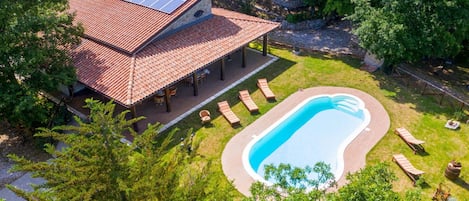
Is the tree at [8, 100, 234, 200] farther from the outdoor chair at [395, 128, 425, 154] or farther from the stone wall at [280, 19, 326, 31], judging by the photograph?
the stone wall at [280, 19, 326, 31]

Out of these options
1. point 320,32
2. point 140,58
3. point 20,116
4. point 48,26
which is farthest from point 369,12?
point 20,116

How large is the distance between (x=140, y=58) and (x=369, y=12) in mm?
16798

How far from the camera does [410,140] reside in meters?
24.4

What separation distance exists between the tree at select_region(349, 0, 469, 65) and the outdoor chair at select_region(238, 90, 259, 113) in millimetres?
9508

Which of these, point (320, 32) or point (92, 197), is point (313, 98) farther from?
point (92, 197)

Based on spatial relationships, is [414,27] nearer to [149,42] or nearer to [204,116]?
[204,116]

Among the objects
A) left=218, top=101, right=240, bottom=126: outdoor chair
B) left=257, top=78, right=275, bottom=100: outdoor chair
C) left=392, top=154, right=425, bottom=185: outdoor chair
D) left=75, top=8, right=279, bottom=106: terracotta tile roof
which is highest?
left=75, top=8, right=279, bottom=106: terracotta tile roof

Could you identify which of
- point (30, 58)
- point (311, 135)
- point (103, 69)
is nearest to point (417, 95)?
point (311, 135)

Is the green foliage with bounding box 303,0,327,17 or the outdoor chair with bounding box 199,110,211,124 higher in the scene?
the green foliage with bounding box 303,0,327,17

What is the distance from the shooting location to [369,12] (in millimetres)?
29953

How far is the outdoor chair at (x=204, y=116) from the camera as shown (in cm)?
2605

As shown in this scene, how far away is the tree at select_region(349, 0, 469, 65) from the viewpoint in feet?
90.8

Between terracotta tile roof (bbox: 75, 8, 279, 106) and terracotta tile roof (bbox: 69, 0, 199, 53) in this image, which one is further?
terracotta tile roof (bbox: 69, 0, 199, 53)

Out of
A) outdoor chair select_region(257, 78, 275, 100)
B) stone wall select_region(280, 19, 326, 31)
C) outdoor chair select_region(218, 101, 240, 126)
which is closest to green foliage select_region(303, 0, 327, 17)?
stone wall select_region(280, 19, 326, 31)
